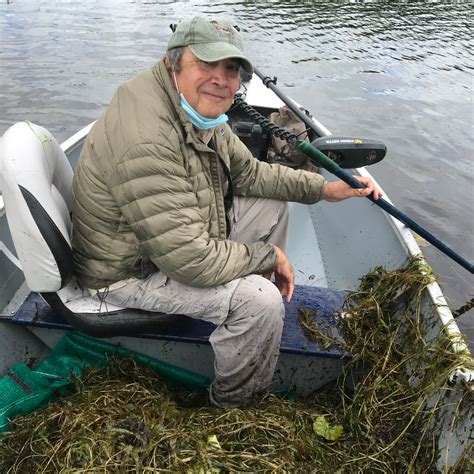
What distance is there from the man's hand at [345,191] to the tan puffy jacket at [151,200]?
850 mm

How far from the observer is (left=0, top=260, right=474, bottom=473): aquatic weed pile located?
7.09ft

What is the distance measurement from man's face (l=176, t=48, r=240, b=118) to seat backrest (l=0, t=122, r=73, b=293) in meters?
0.80

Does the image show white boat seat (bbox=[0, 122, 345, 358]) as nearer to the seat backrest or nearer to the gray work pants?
the seat backrest

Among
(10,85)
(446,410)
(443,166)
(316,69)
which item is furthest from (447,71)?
(446,410)

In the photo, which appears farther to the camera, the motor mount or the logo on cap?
the motor mount

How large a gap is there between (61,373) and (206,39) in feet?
6.37

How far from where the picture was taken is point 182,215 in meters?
2.22

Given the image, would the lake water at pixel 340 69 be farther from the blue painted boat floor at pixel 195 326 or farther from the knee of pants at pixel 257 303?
the knee of pants at pixel 257 303

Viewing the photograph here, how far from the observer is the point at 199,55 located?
2143 millimetres

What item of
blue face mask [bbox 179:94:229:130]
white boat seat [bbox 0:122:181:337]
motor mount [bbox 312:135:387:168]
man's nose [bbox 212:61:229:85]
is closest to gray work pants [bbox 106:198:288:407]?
white boat seat [bbox 0:122:181:337]

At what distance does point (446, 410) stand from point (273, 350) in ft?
2.82

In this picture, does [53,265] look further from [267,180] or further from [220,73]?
[267,180]

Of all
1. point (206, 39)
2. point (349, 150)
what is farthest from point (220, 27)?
point (349, 150)

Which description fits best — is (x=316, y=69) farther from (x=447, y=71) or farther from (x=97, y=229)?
(x=97, y=229)
